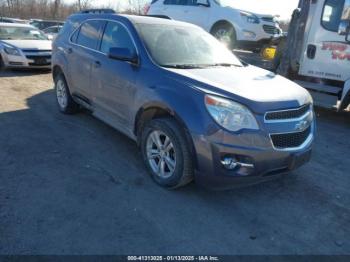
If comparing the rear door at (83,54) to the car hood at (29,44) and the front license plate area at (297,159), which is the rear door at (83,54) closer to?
the front license plate area at (297,159)

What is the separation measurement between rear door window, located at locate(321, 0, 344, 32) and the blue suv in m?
3.13

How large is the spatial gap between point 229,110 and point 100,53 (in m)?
2.43

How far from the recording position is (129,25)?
14.2ft

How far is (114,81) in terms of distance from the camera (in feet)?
14.2

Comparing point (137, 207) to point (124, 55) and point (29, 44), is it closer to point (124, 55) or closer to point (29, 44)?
point (124, 55)

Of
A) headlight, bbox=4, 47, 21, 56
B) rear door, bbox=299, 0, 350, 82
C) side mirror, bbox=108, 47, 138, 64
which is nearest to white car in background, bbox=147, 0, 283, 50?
rear door, bbox=299, 0, 350, 82

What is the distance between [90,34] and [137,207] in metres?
3.07

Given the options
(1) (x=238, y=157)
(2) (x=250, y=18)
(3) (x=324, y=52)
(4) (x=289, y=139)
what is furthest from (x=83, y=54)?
(2) (x=250, y=18)

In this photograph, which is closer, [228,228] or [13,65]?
Result: [228,228]

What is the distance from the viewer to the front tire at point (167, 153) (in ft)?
11.0

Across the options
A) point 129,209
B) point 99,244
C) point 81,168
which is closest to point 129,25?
point 81,168

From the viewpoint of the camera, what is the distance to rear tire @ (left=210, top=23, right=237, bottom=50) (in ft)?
33.3

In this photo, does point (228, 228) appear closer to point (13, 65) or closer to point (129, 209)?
point (129, 209)

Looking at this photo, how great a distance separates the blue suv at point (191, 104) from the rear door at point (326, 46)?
3.07 metres
